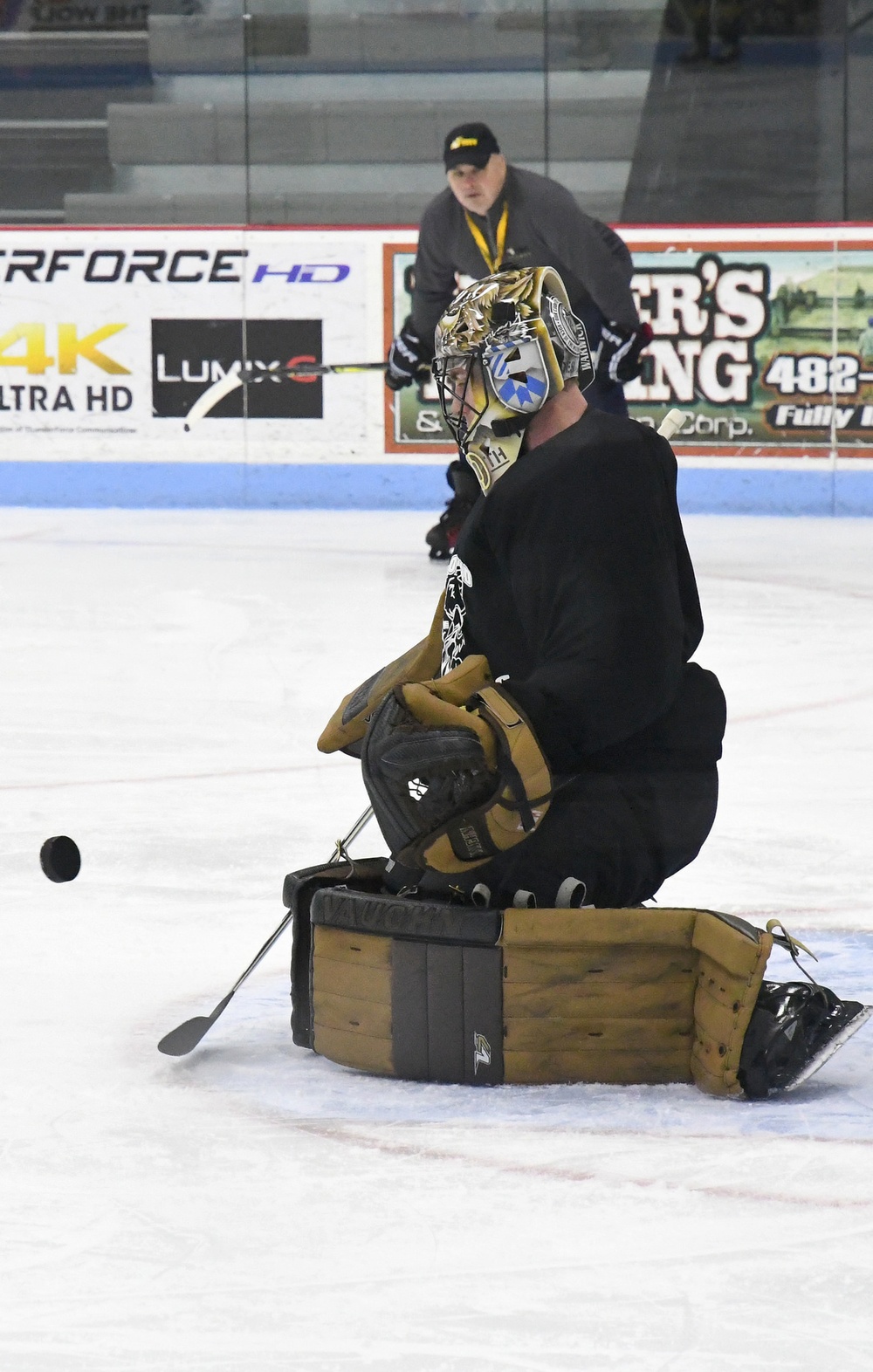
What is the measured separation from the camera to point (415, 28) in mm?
8523

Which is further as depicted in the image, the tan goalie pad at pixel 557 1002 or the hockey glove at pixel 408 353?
the hockey glove at pixel 408 353

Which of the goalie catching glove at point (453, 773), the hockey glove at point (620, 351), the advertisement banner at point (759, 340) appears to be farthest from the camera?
the advertisement banner at point (759, 340)

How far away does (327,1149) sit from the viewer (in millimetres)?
1585

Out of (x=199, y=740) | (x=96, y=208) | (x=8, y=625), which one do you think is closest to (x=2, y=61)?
(x=96, y=208)

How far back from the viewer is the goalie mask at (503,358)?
184cm

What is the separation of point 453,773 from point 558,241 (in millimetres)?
3958

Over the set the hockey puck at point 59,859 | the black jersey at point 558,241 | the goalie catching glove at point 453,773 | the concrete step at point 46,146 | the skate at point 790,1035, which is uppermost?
the concrete step at point 46,146

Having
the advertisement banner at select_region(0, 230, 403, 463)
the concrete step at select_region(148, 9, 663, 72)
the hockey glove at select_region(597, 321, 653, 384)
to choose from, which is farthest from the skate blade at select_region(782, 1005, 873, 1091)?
the concrete step at select_region(148, 9, 663, 72)

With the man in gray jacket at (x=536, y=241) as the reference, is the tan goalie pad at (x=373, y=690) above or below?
below

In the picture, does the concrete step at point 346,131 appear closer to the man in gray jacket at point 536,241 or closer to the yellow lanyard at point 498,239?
the man in gray jacket at point 536,241

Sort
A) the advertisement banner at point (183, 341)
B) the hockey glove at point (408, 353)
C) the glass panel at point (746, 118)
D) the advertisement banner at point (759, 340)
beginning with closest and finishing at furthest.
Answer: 1. the hockey glove at point (408, 353)
2. the advertisement banner at point (759, 340)
3. the glass panel at point (746, 118)
4. the advertisement banner at point (183, 341)

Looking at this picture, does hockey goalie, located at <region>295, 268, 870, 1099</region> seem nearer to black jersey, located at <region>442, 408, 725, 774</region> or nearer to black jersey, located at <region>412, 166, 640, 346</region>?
black jersey, located at <region>442, 408, 725, 774</region>

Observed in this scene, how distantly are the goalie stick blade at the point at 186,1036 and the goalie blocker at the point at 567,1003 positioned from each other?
125 mm

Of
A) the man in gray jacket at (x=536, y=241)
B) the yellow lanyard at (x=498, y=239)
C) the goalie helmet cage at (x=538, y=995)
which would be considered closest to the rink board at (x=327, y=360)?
the man in gray jacket at (x=536, y=241)
